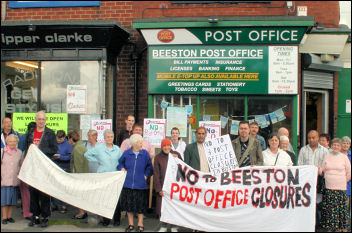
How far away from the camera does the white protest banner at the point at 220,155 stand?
21.8ft

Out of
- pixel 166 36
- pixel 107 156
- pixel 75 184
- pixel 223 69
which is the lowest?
pixel 75 184

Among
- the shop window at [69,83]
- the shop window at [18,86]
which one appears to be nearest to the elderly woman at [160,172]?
the shop window at [69,83]

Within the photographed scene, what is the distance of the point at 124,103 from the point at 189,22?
2.71m

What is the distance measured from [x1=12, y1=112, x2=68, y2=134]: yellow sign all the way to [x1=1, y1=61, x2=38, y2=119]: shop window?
1.10 ft

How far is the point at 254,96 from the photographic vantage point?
9.00 m

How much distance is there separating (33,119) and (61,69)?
1429mm

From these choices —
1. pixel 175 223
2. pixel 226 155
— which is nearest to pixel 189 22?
pixel 226 155

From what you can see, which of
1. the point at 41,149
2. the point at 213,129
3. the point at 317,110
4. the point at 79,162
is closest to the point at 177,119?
the point at 213,129

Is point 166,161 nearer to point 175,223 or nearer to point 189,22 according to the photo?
point 175,223

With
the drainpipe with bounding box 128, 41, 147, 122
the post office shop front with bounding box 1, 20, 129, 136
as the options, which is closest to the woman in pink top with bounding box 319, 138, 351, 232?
the drainpipe with bounding box 128, 41, 147, 122

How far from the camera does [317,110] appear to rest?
417 inches

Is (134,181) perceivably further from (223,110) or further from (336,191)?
(336,191)

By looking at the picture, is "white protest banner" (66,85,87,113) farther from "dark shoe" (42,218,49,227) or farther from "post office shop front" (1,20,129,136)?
"dark shoe" (42,218,49,227)

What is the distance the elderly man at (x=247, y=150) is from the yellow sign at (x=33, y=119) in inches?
185
